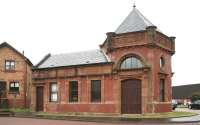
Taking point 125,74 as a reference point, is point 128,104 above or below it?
below

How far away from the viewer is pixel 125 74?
1266 inches

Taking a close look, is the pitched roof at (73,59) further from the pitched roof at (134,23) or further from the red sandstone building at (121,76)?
the pitched roof at (134,23)

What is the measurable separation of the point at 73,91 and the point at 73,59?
3.96m

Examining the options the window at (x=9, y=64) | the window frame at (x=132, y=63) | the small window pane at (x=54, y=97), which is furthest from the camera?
the window at (x=9, y=64)

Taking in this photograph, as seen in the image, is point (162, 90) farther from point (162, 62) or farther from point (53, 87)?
point (53, 87)

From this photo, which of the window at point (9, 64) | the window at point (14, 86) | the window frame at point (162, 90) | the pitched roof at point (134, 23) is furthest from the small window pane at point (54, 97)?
the window at point (9, 64)

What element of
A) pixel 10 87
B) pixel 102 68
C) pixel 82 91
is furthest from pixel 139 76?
pixel 10 87

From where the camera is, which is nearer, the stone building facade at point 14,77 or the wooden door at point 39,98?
the wooden door at point 39,98

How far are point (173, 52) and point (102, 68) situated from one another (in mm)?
7526

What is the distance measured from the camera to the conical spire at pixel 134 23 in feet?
108

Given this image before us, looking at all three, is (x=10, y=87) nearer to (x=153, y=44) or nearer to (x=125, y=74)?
(x=125, y=74)

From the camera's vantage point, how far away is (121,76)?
32406mm

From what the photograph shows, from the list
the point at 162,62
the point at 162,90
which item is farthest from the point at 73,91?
the point at 162,62

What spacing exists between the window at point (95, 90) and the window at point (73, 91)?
2113mm
